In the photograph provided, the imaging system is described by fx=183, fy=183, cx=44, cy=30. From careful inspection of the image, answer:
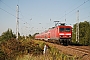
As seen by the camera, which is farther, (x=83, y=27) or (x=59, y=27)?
(x=83, y=27)

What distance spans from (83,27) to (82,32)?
A: 160 inches

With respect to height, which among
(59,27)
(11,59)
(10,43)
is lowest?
(11,59)

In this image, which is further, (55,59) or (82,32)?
(82,32)

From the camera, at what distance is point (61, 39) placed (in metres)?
26.9

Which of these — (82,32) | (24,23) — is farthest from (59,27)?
(82,32)

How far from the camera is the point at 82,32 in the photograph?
78.7 meters

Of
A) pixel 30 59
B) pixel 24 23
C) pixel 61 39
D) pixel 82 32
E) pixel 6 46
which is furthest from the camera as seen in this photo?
pixel 82 32

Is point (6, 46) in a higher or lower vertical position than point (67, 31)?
lower

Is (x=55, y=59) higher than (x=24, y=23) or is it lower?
lower

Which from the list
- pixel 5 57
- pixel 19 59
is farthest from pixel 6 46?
pixel 19 59

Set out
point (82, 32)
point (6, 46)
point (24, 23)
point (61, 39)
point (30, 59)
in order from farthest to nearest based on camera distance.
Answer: point (82, 32) → point (24, 23) → point (61, 39) → point (6, 46) → point (30, 59)

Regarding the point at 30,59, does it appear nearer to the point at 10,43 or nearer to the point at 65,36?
the point at 10,43

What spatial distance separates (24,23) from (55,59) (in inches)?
1531

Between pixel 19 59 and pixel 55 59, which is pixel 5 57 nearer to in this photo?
pixel 19 59
